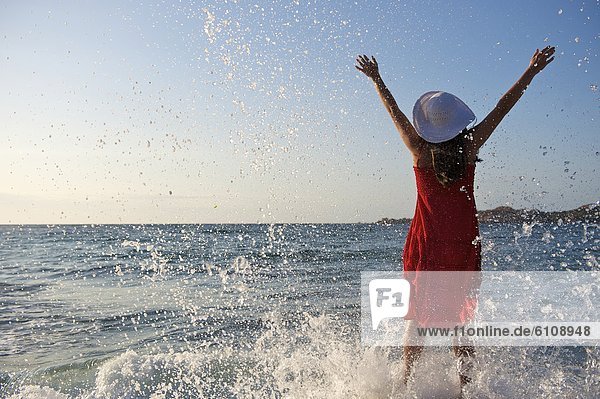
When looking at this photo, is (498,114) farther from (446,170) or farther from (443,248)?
(443,248)

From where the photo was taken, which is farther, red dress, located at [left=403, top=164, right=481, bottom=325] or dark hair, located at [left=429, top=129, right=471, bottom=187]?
red dress, located at [left=403, top=164, right=481, bottom=325]

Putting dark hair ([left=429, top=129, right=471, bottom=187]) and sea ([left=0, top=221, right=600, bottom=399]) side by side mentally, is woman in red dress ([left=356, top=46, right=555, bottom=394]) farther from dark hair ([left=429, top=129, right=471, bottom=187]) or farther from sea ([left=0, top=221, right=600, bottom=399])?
sea ([left=0, top=221, right=600, bottom=399])

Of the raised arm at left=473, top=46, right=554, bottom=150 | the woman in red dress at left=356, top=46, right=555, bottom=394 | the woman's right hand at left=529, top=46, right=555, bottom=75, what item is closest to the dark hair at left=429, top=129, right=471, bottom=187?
the woman in red dress at left=356, top=46, right=555, bottom=394

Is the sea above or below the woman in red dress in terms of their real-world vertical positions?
below

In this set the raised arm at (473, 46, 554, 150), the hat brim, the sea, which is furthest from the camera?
the sea

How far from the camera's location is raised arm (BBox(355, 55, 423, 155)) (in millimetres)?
3758

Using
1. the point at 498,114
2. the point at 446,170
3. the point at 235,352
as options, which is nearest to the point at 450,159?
the point at 446,170

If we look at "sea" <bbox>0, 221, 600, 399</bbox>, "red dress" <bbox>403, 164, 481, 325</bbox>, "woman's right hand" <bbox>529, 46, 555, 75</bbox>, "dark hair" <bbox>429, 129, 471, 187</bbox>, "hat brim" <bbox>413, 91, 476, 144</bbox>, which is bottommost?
"sea" <bbox>0, 221, 600, 399</bbox>

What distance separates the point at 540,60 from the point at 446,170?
1.06 meters

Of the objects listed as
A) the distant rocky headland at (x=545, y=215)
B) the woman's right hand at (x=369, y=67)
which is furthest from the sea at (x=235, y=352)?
the woman's right hand at (x=369, y=67)

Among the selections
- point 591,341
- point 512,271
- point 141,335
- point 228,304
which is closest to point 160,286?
point 228,304

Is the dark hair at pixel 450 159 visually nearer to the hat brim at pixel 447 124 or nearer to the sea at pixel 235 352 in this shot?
the hat brim at pixel 447 124

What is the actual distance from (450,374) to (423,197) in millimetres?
1594

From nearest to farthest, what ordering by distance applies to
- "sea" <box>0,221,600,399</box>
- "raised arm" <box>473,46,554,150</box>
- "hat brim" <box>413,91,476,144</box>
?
1. "hat brim" <box>413,91,476,144</box>
2. "raised arm" <box>473,46,554,150</box>
3. "sea" <box>0,221,600,399</box>
